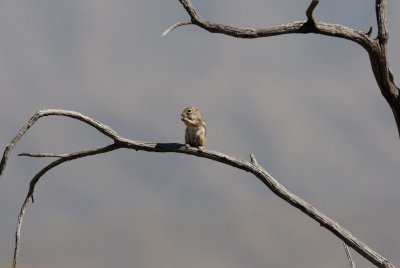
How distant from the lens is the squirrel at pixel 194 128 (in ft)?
39.1

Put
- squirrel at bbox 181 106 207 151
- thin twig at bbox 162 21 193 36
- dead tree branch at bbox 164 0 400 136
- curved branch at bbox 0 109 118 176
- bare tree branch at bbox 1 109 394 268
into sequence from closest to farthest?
thin twig at bbox 162 21 193 36 → dead tree branch at bbox 164 0 400 136 → curved branch at bbox 0 109 118 176 → bare tree branch at bbox 1 109 394 268 → squirrel at bbox 181 106 207 151

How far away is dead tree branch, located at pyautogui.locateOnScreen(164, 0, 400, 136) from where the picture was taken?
1063 centimetres

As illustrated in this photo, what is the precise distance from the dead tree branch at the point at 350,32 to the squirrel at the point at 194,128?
1981 mm

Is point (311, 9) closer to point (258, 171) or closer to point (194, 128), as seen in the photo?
point (258, 171)

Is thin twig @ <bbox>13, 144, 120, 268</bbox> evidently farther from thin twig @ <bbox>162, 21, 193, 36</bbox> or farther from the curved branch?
thin twig @ <bbox>162, 21, 193, 36</bbox>

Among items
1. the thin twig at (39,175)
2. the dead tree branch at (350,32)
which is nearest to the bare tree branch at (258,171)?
the thin twig at (39,175)

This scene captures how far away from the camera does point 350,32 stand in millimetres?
11156

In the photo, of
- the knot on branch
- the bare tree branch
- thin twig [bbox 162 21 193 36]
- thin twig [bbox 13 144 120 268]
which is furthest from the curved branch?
the knot on branch

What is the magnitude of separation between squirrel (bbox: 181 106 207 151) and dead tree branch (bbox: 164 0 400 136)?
198 centimetres

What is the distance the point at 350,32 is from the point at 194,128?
2.89m

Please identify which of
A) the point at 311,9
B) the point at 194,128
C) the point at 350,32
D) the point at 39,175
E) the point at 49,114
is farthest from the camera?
the point at 39,175

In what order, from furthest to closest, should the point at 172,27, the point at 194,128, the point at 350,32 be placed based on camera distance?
the point at 194,128
the point at 350,32
the point at 172,27

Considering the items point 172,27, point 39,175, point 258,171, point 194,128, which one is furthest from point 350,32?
point 39,175

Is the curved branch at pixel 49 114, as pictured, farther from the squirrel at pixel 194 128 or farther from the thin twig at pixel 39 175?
the squirrel at pixel 194 128
